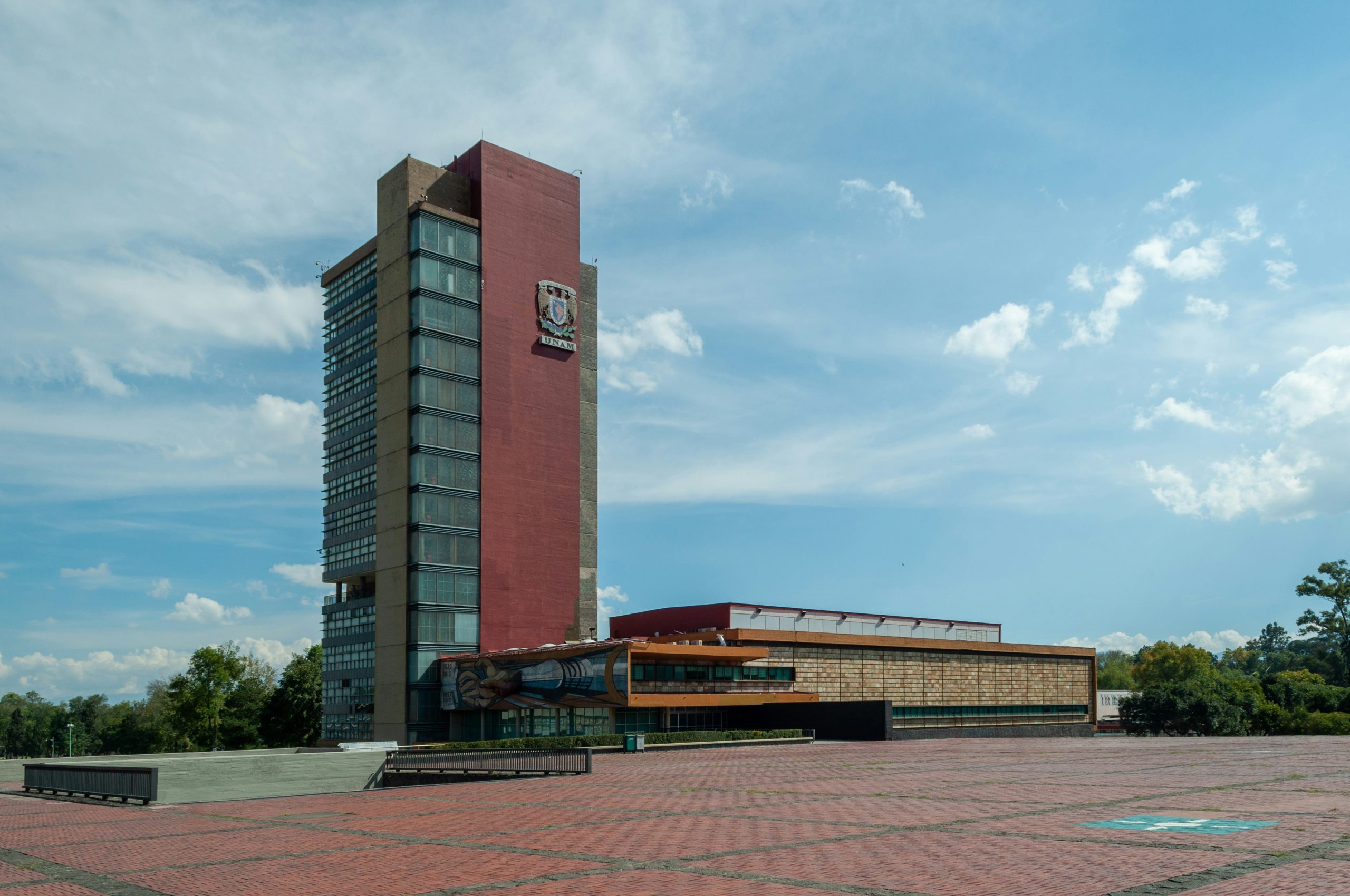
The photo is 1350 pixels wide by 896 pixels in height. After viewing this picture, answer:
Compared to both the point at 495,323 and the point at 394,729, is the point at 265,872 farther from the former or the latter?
the point at 495,323

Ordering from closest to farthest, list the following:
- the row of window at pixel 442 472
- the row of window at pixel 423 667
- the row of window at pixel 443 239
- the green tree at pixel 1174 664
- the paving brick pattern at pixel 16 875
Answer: the paving brick pattern at pixel 16 875 → the row of window at pixel 423 667 → the row of window at pixel 442 472 → the row of window at pixel 443 239 → the green tree at pixel 1174 664

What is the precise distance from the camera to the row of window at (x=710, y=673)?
6275 centimetres

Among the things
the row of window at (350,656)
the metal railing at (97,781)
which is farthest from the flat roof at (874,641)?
the metal railing at (97,781)

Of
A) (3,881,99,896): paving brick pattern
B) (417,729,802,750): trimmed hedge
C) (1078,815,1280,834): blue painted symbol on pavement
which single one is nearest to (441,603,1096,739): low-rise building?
(417,729,802,750): trimmed hedge

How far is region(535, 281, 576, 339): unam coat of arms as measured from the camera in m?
88.9

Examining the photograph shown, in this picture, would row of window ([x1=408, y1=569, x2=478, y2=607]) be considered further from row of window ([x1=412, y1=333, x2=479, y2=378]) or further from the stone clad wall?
the stone clad wall

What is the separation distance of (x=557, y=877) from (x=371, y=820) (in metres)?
10.2

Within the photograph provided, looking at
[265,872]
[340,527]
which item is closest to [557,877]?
[265,872]

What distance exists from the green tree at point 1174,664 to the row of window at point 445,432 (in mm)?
100554

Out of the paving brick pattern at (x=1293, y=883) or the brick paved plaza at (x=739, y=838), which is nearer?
the paving brick pattern at (x=1293, y=883)

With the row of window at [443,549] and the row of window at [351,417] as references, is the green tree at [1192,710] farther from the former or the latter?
the row of window at [351,417]

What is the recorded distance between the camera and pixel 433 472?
80.9 m

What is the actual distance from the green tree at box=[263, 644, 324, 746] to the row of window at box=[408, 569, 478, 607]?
29534mm

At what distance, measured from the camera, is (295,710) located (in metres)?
102
